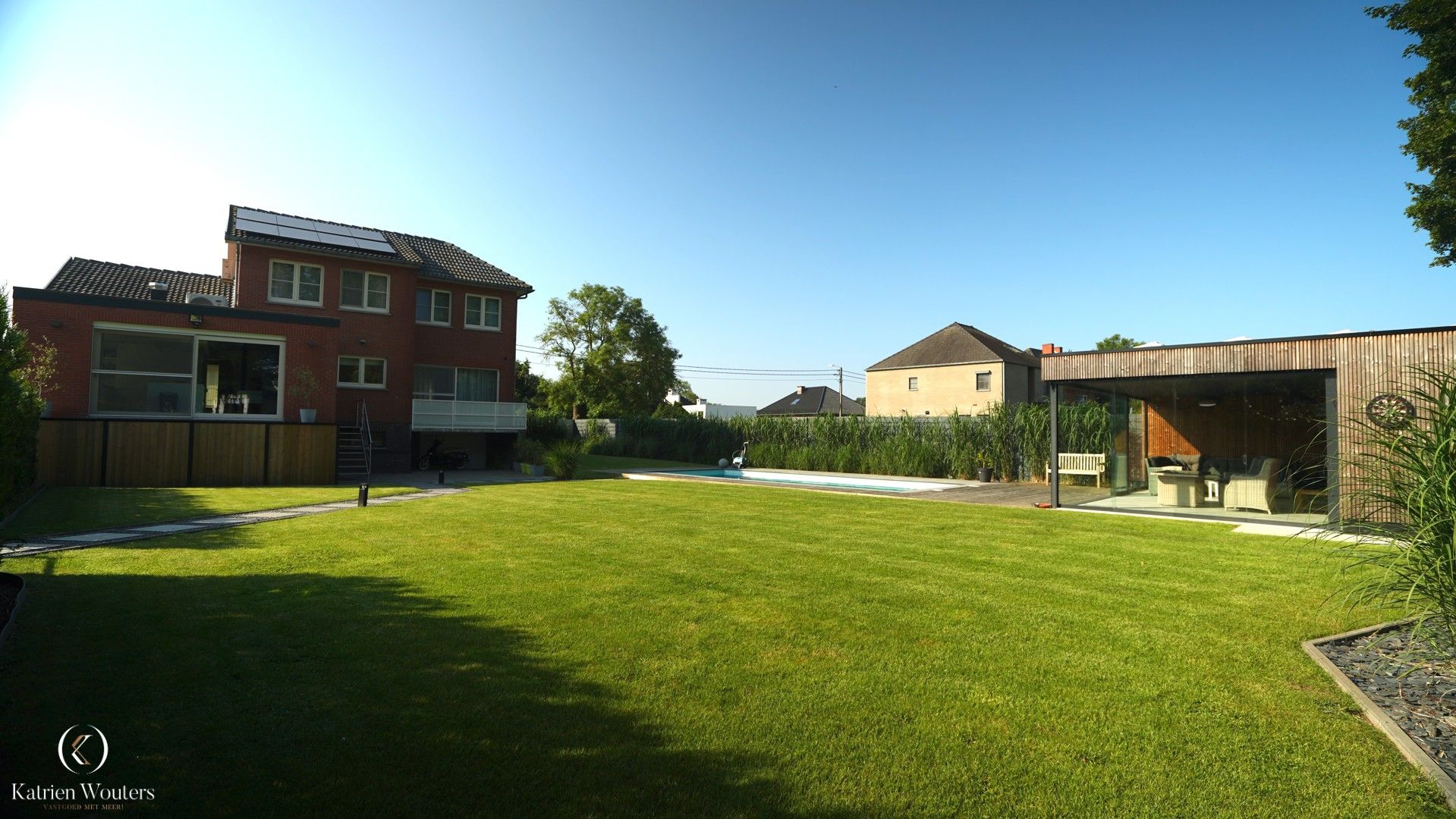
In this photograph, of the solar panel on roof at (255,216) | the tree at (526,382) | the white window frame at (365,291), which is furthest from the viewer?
the tree at (526,382)

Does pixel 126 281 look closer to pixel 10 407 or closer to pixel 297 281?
pixel 297 281

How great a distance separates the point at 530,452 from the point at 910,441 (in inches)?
454

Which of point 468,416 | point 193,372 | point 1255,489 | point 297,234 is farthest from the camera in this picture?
point 468,416

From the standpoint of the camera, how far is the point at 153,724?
293 cm

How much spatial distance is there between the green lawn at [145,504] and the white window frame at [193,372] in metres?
2.40

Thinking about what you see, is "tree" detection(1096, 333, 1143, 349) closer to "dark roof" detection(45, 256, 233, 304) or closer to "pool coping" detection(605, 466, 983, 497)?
"pool coping" detection(605, 466, 983, 497)

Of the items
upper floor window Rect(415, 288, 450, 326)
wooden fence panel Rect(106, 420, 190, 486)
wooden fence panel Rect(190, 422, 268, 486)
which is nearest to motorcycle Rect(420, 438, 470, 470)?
upper floor window Rect(415, 288, 450, 326)

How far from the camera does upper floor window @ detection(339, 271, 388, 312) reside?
20.0m

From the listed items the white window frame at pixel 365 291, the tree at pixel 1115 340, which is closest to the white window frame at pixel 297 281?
the white window frame at pixel 365 291

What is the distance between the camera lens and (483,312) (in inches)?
899

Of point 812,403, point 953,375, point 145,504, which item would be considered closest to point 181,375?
point 145,504

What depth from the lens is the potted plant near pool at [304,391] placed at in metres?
16.4

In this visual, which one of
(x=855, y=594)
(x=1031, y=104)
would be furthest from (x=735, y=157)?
(x=855, y=594)

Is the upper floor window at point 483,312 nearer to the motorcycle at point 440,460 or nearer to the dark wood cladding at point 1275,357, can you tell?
the motorcycle at point 440,460
